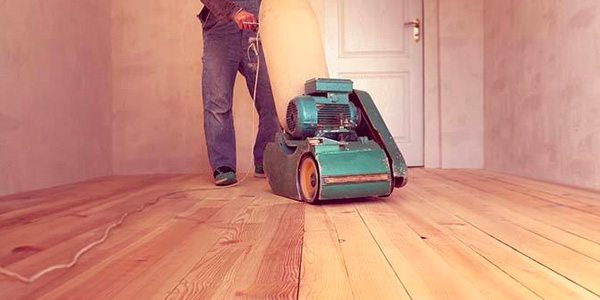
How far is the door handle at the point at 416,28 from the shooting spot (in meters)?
3.47

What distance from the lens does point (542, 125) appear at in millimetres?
2537

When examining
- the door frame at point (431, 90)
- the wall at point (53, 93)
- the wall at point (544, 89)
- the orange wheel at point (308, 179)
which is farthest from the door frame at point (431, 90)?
the wall at point (53, 93)

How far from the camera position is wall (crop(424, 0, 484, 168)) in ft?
11.0

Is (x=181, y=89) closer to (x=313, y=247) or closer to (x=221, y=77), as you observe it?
(x=221, y=77)

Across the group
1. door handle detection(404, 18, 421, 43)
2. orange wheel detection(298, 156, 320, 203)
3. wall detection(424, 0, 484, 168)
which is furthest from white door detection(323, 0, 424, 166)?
orange wheel detection(298, 156, 320, 203)

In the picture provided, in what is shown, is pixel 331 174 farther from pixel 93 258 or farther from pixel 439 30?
pixel 439 30

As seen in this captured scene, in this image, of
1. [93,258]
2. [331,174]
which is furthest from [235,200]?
[93,258]

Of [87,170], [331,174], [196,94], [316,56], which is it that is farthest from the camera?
[196,94]

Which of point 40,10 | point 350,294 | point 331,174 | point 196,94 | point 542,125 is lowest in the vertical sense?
point 350,294

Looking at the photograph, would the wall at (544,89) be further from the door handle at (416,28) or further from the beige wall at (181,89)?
the door handle at (416,28)

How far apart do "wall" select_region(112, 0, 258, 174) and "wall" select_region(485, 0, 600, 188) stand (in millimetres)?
1622

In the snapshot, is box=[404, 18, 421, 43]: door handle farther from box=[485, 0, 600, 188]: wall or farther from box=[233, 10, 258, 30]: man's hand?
box=[233, 10, 258, 30]: man's hand

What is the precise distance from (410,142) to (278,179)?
5.53ft

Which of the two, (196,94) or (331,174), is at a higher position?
(196,94)
